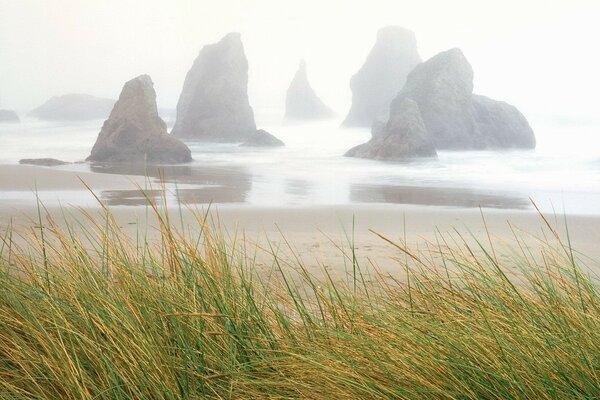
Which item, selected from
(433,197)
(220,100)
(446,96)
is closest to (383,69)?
(220,100)

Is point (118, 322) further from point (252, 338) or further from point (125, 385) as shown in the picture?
point (252, 338)

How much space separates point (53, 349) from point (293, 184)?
18584mm

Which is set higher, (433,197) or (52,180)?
(52,180)

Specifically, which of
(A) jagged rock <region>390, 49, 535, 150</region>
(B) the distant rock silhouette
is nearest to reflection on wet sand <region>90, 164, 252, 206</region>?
(B) the distant rock silhouette

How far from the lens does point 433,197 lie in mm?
17781

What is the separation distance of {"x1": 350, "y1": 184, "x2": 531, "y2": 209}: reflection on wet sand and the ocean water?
22 millimetres

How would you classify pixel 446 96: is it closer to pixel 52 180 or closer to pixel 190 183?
pixel 190 183

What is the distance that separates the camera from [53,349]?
2.94 m

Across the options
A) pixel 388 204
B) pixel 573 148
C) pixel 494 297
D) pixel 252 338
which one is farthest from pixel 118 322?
pixel 573 148

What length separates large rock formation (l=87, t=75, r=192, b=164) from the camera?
28469 millimetres

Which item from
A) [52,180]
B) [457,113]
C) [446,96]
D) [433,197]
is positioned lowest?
[433,197]

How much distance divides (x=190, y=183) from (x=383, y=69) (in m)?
71.9

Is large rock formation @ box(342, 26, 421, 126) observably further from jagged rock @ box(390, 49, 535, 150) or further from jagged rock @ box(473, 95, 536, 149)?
jagged rock @ box(390, 49, 535, 150)

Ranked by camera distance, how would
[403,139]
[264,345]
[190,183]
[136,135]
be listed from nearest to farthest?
[264,345], [190,183], [136,135], [403,139]
